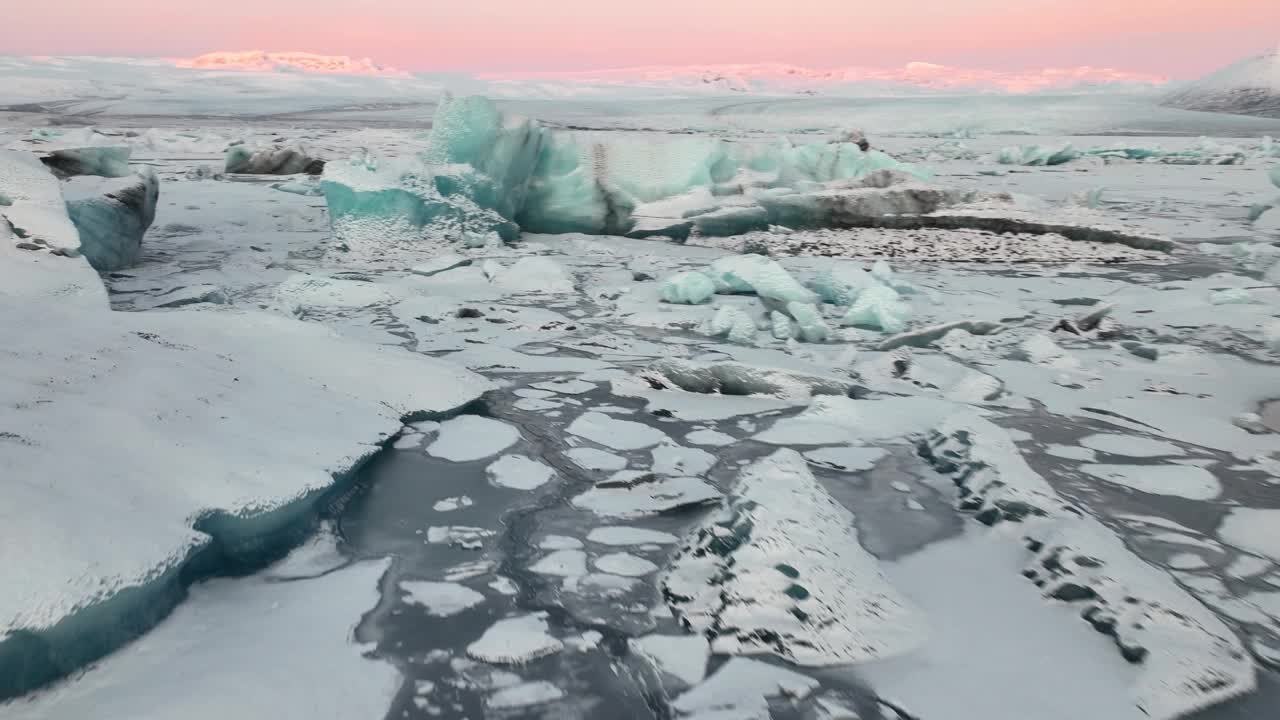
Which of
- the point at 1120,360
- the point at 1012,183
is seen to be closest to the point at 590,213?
the point at 1120,360

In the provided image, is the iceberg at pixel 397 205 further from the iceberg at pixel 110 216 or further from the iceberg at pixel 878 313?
the iceberg at pixel 878 313

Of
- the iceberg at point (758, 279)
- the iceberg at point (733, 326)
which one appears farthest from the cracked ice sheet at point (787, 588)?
the iceberg at point (758, 279)

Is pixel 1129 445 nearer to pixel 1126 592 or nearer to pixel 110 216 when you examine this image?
pixel 1126 592

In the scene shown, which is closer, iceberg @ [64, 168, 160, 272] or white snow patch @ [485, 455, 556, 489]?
white snow patch @ [485, 455, 556, 489]

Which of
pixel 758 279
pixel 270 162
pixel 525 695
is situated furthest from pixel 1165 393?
pixel 270 162

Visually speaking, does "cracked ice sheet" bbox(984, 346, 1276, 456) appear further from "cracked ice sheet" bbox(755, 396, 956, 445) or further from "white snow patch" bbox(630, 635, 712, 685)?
"white snow patch" bbox(630, 635, 712, 685)

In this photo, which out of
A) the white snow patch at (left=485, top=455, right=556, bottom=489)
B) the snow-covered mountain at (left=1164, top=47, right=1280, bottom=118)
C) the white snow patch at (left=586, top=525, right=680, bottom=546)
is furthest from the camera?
the snow-covered mountain at (left=1164, top=47, right=1280, bottom=118)

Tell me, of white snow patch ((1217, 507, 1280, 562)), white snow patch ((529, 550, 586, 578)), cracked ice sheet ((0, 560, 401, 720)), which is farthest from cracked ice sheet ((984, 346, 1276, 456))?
cracked ice sheet ((0, 560, 401, 720))
